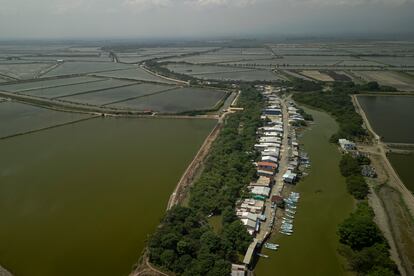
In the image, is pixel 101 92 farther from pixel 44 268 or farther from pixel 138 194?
pixel 44 268

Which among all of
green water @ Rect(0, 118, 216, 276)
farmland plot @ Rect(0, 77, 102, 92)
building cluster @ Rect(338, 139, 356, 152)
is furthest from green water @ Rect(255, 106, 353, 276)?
farmland plot @ Rect(0, 77, 102, 92)

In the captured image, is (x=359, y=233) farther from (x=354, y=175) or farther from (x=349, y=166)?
(x=349, y=166)

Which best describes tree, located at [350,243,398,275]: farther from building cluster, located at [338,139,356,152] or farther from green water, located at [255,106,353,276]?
building cluster, located at [338,139,356,152]

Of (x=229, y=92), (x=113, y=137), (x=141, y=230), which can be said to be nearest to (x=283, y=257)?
(x=141, y=230)

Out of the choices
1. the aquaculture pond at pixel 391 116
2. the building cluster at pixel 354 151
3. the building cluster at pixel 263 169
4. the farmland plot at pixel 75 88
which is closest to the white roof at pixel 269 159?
the building cluster at pixel 263 169

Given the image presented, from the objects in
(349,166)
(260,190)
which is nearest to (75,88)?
(260,190)

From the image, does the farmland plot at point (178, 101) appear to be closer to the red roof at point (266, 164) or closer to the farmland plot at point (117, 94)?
the farmland plot at point (117, 94)
